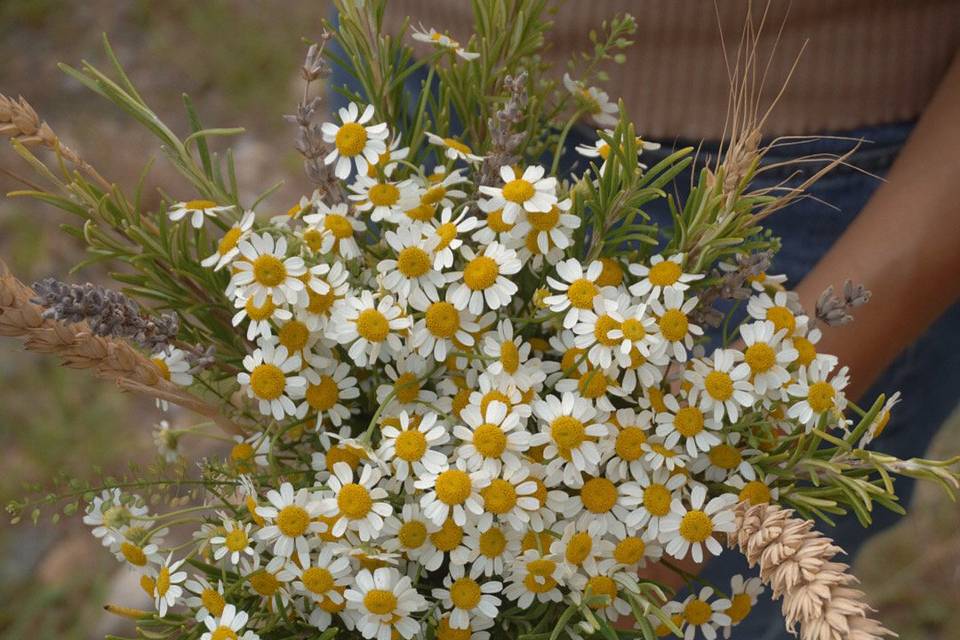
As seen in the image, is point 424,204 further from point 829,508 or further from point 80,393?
point 80,393

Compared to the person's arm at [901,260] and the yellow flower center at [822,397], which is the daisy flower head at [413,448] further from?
the person's arm at [901,260]

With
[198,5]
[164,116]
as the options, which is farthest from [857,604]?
[198,5]

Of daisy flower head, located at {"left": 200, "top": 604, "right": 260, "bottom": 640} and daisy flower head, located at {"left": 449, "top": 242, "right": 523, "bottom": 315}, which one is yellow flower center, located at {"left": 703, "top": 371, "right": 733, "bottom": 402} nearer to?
daisy flower head, located at {"left": 449, "top": 242, "right": 523, "bottom": 315}

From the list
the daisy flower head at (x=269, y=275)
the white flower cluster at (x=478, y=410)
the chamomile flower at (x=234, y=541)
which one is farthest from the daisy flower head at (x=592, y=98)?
the chamomile flower at (x=234, y=541)

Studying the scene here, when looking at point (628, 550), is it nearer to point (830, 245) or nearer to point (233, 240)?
point (233, 240)

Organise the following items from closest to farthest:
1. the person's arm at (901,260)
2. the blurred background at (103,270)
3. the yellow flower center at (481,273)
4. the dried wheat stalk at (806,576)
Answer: the dried wheat stalk at (806,576) < the yellow flower center at (481,273) < the person's arm at (901,260) < the blurred background at (103,270)
